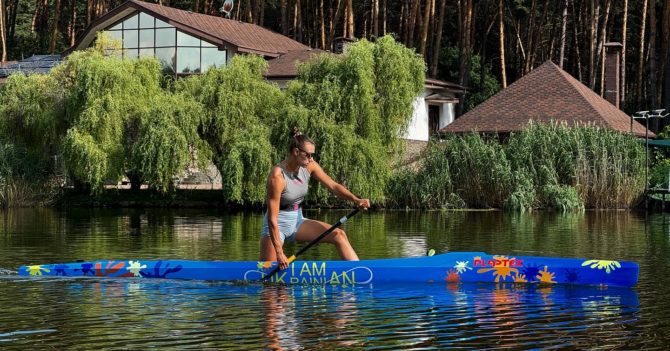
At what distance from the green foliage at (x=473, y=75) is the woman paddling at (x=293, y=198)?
4184 centimetres

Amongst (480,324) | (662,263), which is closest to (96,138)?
(662,263)

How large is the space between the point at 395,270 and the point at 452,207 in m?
21.6

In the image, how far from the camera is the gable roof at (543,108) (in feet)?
134

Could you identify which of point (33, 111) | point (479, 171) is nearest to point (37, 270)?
point (479, 171)

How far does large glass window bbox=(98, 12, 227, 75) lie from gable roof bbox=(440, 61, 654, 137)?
40.4 feet

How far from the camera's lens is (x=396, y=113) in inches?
1416

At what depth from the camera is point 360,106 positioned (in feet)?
115

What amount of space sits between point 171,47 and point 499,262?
1462 inches

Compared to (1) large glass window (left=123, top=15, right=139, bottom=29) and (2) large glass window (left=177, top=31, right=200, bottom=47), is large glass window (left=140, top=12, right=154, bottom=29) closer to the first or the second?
(1) large glass window (left=123, top=15, right=139, bottom=29)

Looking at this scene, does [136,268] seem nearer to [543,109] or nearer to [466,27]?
[543,109]

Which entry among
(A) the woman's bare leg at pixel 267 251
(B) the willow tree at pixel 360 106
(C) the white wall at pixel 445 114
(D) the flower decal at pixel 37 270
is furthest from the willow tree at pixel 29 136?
(A) the woman's bare leg at pixel 267 251

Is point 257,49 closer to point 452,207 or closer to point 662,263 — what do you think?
point 452,207

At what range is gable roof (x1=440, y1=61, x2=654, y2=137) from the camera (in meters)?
40.8

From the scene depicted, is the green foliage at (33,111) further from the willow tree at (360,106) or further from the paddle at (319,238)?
the paddle at (319,238)
